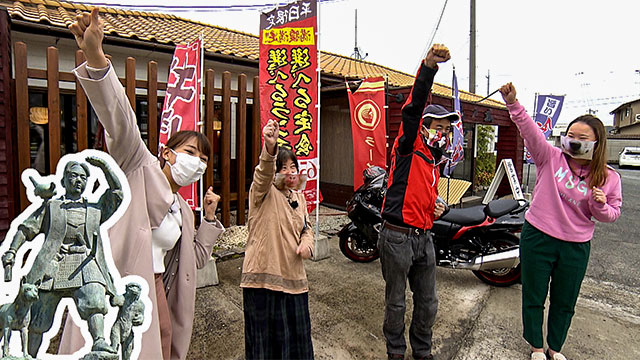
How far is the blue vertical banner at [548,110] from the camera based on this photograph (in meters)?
9.31

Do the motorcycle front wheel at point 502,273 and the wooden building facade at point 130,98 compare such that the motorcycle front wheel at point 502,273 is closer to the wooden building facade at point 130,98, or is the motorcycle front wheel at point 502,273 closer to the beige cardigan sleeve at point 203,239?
the beige cardigan sleeve at point 203,239

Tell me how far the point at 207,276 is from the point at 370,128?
122 inches

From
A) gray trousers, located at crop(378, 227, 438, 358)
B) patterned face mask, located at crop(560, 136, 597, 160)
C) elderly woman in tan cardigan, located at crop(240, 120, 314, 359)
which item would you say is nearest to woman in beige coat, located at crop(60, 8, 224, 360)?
elderly woman in tan cardigan, located at crop(240, 120, 314, 359)

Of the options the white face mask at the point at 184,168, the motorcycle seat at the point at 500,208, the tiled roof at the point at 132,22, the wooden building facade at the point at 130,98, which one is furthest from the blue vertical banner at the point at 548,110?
the white face mask at the point at 184,168

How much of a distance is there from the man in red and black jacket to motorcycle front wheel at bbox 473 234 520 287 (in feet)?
5.72

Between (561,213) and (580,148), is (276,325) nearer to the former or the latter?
(561,213)

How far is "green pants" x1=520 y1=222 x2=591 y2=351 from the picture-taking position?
2457mm

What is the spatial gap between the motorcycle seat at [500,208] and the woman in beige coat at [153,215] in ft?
9.78

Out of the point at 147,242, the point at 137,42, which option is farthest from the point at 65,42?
the point at 147,242

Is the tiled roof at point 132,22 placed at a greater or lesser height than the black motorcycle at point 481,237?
greater

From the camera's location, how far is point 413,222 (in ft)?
7.84

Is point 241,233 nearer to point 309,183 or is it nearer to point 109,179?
point 309,183

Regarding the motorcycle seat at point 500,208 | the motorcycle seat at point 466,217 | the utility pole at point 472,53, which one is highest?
the utility pole at point 472,53

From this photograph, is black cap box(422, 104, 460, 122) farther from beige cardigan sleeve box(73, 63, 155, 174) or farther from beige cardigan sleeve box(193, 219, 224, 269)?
beige cardigan sleeve box(73, 63, 155, 174)
